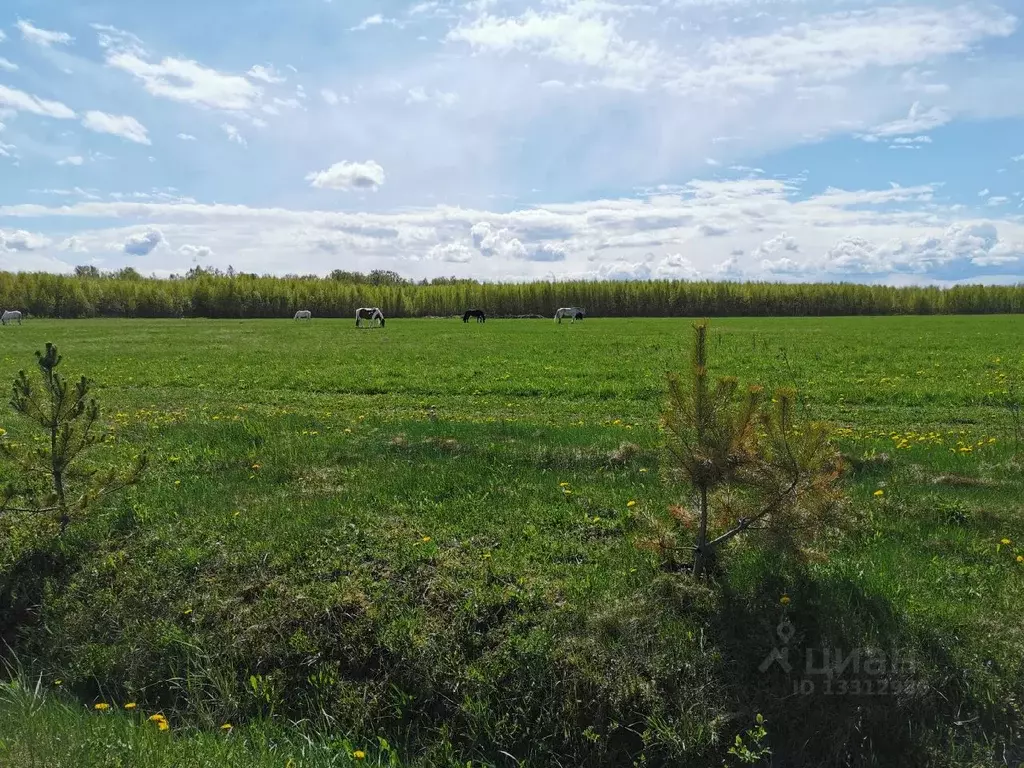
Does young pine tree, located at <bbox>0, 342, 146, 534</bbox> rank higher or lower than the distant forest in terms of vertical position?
lower

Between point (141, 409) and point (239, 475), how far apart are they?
6349mm

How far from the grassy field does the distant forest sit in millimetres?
98790

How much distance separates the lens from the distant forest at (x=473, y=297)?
309 ft

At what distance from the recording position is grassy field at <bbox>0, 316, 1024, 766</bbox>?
4.24 metres

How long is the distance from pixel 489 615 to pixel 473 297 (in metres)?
111

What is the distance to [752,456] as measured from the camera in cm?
461

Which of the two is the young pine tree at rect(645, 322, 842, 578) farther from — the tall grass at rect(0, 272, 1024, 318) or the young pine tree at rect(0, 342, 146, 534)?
the tall grass at rect(0, 272, 1024, 318)

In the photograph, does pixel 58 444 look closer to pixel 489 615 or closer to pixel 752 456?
pixel 489 615

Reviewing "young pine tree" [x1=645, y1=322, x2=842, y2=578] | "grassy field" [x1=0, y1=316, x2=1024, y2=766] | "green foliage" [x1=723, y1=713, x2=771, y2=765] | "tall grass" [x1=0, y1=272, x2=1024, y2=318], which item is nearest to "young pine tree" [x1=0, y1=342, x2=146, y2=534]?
"grassy field" [x1=0, y1=316, x2=1024, y2=766]

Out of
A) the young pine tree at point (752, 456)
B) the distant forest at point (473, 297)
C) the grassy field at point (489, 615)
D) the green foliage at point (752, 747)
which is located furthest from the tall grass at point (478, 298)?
the green foliage at point (752, 747)

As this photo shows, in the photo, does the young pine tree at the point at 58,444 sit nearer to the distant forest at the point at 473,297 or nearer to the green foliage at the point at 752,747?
the green foliage at the point at 752,747

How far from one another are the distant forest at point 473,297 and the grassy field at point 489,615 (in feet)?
324

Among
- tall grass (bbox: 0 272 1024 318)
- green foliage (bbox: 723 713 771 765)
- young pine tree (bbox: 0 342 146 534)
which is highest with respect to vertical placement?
tall grass (bbox: 0 272 1024 318)

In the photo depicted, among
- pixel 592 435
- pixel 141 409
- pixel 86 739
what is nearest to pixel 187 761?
pixel 86 739
